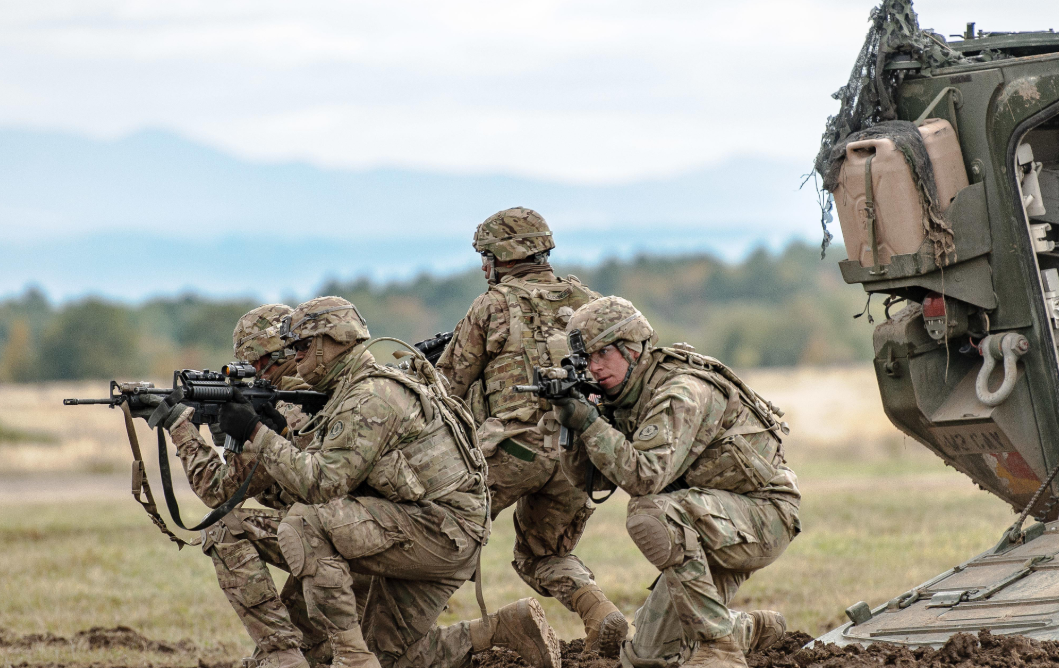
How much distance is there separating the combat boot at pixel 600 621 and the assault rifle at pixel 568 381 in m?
1.60

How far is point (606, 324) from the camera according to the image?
6207mm

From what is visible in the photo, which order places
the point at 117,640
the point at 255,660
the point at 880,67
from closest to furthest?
the point at 255,660
the point at 880,67
the point at 117,640

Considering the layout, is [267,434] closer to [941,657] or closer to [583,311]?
[583,311]

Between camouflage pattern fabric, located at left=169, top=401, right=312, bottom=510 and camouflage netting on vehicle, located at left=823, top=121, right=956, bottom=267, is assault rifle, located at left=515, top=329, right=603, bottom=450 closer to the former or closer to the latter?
camouflage pattern fabric, located at left=169, top=401, right=312, bottom=510

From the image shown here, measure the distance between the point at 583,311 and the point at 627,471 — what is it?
795mm

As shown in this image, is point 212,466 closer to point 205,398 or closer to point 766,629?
point 205,398

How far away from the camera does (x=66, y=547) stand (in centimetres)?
1389

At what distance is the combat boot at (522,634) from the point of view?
6.72 metres

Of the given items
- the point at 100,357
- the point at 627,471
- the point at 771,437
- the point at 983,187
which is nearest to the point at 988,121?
the point at 983,187

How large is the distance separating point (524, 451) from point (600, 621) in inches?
40.1

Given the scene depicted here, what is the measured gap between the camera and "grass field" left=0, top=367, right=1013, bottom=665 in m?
9.60

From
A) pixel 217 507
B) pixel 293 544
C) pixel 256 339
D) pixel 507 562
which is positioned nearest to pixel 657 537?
pixel 293 544

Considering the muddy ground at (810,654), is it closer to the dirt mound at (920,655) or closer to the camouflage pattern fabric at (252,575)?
the dirt mound at (920,655)

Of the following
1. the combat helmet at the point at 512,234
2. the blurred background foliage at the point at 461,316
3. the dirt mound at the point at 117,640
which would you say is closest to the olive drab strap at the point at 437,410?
the combat helmet at the point at 512,234
